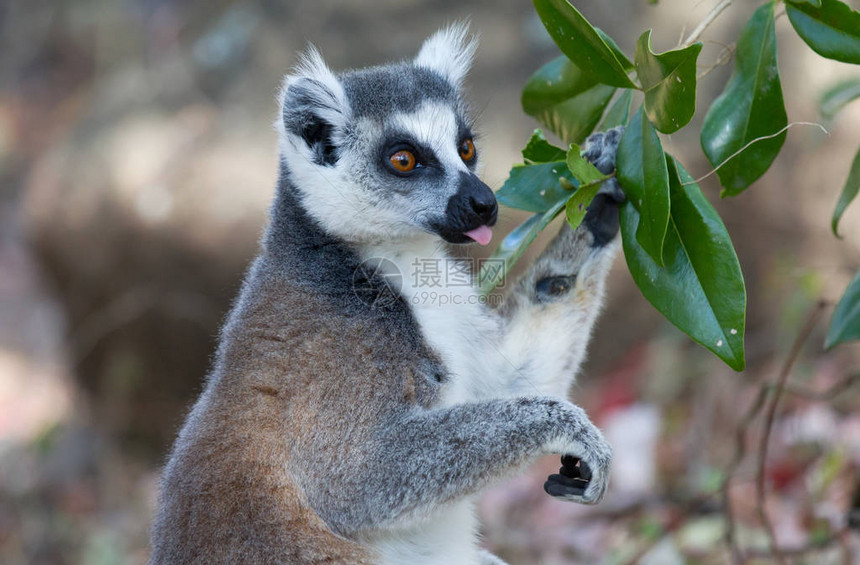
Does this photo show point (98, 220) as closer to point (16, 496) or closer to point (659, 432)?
point (16, 496)

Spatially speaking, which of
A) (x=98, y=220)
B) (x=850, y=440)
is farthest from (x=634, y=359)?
(x=98, y=220)

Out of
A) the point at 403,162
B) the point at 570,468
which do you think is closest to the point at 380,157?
the point at 403,162

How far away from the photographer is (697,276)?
2.38 meters

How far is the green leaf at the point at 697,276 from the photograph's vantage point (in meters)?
2.30

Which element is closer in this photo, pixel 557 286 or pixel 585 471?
pixel 585 471

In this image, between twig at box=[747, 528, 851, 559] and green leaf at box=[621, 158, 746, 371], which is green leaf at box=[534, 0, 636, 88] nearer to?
green leaf at box=[621, 158, 746, 371]

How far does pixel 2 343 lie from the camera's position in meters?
11.1

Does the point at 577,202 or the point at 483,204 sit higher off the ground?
the point at 577,202

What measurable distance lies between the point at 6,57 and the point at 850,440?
16.0 metres

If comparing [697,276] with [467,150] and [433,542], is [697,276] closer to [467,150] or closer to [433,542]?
[467,150]

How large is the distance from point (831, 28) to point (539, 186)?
3.08 feet

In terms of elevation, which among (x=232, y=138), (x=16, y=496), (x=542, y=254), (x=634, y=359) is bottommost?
(x=16, y=496)

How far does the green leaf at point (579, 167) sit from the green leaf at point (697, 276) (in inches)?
6.7

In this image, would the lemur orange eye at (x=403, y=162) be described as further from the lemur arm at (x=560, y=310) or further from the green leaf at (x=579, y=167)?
the green leaf at (x=579, y=167)
